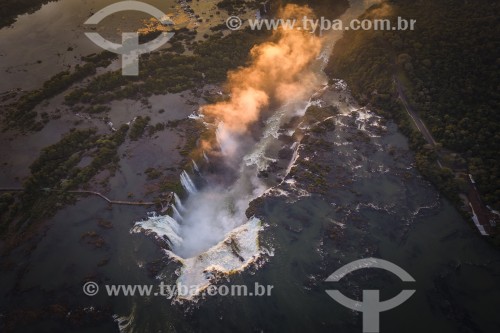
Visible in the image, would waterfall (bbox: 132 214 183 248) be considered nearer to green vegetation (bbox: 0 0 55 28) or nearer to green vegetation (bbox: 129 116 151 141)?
green vegetation (bbox: 129 116 151 141)

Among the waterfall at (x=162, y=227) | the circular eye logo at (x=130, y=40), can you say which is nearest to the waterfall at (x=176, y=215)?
the waterfall at (x=162, y=227)

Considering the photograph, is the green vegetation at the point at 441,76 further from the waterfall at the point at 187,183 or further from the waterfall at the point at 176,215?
the waterfall at the point at 176,215

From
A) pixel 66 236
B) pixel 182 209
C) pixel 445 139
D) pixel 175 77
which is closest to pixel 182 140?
pixel 182 209

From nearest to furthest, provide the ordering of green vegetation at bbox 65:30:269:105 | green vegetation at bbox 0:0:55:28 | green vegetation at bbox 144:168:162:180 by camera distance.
A: green vegetation at bbox 144:168:162:180, green vegetation at bbox 65:30:269:105, green vegetation at bbox 0:0:55:28

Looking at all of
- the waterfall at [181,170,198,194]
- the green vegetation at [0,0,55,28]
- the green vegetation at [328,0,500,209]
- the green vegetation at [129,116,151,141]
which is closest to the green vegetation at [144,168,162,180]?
the waterfall at [181,170,198,194]

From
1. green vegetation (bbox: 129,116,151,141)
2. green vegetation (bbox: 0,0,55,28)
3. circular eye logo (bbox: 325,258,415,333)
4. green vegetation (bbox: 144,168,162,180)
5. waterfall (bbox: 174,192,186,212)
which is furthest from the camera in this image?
green vegetation (bbox: 0,0,55,28)

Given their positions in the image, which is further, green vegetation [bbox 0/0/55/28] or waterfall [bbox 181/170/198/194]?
green vegetation [bbox 0/0/55/28]

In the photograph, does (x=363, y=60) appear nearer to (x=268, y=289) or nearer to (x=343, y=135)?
(x=343, y=135)

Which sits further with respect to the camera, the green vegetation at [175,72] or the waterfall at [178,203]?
the green vegetation at [175,72]
